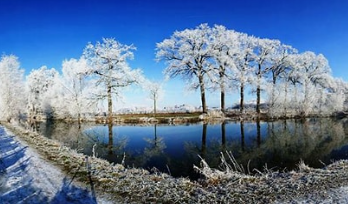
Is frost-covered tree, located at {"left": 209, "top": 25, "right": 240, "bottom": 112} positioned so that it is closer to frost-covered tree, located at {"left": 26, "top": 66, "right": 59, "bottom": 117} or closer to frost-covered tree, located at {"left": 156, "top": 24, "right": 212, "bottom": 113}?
frost-covered tree, located at {"left": 156, "top": 24, "right": 212, "bottom": 113}

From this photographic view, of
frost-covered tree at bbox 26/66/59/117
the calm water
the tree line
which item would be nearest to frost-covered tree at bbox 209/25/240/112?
the tree line

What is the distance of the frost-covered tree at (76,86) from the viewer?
37.3 m

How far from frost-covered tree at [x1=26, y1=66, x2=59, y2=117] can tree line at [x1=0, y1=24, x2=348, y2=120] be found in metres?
0.31

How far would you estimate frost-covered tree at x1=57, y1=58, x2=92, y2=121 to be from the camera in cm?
3731

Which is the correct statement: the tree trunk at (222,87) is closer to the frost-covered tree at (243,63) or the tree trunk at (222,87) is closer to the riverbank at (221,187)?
the frost-covered tree at (243,63)

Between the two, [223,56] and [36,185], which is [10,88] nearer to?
[223,56]

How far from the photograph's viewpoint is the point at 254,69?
1655 inches

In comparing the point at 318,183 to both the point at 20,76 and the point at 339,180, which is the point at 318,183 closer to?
the point at 339,180

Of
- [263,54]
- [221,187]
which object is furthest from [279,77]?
[221,187]

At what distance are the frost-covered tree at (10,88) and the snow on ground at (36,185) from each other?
30131 millimetres

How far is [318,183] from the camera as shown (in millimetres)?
7035

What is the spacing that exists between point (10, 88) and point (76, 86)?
8.11 meters

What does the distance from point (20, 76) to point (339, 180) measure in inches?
1651

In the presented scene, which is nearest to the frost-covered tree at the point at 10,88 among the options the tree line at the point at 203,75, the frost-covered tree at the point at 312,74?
the tree line at the point at 203,75
